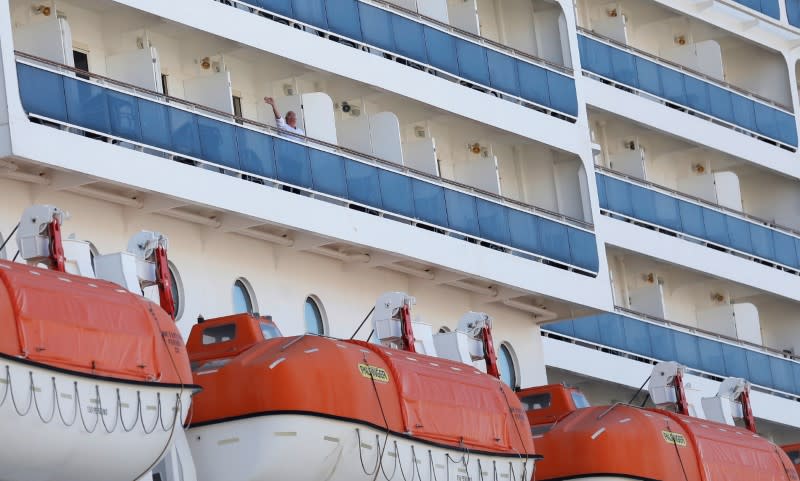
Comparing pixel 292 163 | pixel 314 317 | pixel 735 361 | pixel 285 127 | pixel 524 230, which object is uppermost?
pixel 285 127

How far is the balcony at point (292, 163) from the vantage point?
2962 centimetres

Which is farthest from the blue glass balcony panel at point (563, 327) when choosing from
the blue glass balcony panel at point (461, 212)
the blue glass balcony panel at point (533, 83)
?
the blue glass balcony panel at point (461, 212)

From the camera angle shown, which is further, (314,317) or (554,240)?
(554,240)

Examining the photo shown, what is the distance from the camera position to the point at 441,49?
1460 inches

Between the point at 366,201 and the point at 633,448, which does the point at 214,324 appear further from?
the point at 633,448

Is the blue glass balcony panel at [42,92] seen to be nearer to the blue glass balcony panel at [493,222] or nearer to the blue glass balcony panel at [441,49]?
the blue glass balcony panel at [441,49]

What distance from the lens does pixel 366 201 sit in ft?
113

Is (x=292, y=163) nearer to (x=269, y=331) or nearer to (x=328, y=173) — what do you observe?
(x=328, y=173)

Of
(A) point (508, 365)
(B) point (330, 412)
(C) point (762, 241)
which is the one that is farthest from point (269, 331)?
(C) point (762, 241)

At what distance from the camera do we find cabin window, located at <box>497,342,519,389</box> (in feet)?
128

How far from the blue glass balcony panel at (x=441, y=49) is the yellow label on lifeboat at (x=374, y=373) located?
7.50m

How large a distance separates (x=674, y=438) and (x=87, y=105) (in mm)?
10939

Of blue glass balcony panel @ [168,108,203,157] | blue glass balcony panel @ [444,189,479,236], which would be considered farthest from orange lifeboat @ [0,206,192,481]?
blue glass balcony panel @ [444,189,479,236]

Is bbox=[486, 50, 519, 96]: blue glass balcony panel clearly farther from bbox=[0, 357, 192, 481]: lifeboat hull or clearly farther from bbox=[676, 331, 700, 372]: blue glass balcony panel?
bbox=[0, 357, 192, 481]: lifeboat hull
